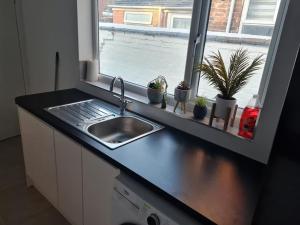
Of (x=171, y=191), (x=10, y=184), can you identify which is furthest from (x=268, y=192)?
(x=10, y=184)

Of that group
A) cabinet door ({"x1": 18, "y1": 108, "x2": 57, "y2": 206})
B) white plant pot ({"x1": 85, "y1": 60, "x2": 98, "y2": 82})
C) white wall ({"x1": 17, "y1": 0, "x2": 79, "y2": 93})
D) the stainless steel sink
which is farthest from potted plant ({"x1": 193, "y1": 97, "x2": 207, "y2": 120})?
white wall ({"x1": 17, "y1": 0, "x2": 79, "y2": 93})

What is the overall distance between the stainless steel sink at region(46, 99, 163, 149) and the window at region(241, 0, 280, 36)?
0.79 m

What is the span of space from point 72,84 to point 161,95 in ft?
3.44

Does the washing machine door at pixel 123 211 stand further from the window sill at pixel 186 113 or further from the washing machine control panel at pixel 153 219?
the window sill at pixel 186 113

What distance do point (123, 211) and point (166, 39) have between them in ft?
3.95

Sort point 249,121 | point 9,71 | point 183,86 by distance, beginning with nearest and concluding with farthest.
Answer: point 249,121, point 183,86, point 9,71

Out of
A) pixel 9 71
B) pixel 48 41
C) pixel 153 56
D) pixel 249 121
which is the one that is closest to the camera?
pixel 249 121

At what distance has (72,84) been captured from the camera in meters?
2.23

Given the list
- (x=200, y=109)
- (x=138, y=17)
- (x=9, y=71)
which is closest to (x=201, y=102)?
(x=200, y=109)

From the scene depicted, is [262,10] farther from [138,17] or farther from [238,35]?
[138,17]

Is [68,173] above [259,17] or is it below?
below

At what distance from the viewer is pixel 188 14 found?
1.49 metres

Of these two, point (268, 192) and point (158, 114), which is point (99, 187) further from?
point (268, 192)

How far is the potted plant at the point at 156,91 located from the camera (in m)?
1.63
